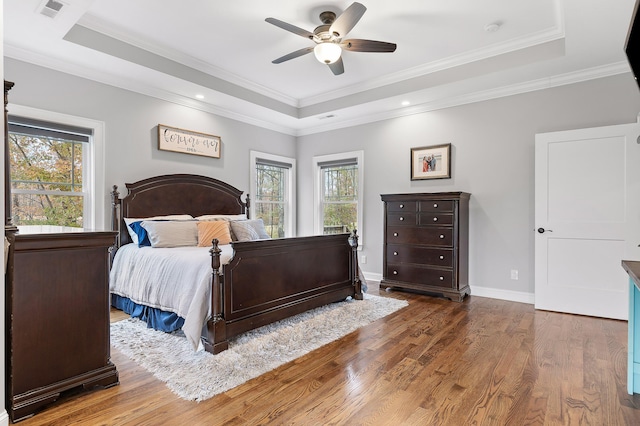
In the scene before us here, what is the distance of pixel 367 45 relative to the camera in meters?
3.06

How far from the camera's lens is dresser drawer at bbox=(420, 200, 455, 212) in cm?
423

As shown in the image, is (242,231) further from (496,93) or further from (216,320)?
(496,93)

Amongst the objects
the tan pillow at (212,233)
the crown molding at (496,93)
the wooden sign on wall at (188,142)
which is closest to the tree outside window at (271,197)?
the wooden sign on wall at (188,142)

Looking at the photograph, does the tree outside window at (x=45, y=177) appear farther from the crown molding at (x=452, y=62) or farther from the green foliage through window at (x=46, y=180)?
the crown molding at (x=452, y=62)

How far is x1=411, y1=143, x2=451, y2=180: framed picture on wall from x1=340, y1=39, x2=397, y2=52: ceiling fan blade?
2.02 m

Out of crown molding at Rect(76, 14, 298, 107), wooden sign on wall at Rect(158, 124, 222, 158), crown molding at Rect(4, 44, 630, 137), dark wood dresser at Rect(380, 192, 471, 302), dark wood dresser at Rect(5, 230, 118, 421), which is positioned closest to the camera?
dark wood dresser at Rect(5, 230, 118, 421)

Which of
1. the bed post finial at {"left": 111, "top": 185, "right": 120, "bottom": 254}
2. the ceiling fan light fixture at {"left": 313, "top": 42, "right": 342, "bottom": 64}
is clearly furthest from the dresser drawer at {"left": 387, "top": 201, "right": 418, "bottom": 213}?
the bed post finial at {"left": 111, "top": 185, "right": 120, "bottom": 254}

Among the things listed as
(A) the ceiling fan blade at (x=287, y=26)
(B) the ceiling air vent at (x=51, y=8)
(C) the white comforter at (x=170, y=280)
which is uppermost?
(B) the ceiling air vent at (x=51, y=8)

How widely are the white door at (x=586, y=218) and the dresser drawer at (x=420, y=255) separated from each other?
943 mm

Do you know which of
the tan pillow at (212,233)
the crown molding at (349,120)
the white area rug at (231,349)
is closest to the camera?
the white area rug at (231,349)

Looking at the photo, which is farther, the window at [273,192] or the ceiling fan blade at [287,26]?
the window at [273,192]

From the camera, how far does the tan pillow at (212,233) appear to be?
3.79 metres

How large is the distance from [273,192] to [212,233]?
224 cm

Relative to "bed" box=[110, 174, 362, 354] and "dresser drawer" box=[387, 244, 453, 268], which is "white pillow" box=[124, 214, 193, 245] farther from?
"dresser drawer" box=[387, 244, 453, 268]
